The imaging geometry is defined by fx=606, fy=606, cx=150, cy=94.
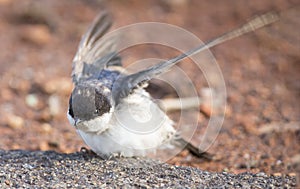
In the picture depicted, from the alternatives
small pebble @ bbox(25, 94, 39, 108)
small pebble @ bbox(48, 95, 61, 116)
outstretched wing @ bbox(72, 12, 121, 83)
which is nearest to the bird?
outstretched wing @ bbox(72, 12, 121, 83)

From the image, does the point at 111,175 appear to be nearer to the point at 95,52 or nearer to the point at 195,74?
the point at 95,52

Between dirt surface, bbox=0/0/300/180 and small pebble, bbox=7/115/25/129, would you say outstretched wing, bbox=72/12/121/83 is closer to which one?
dirt surface, bbox=0/0/300/180

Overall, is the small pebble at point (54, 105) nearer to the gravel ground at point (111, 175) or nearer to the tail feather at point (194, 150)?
the tail feather at point (194, 150)

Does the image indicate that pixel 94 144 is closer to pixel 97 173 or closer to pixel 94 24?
pixel 97 173

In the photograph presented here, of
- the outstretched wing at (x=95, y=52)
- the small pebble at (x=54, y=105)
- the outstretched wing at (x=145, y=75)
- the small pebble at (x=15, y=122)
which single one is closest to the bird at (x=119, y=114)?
the outstretched wing at (x=145, y=75)

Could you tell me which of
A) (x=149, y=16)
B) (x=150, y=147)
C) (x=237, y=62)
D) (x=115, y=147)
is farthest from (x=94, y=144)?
(x=149, y=16)
